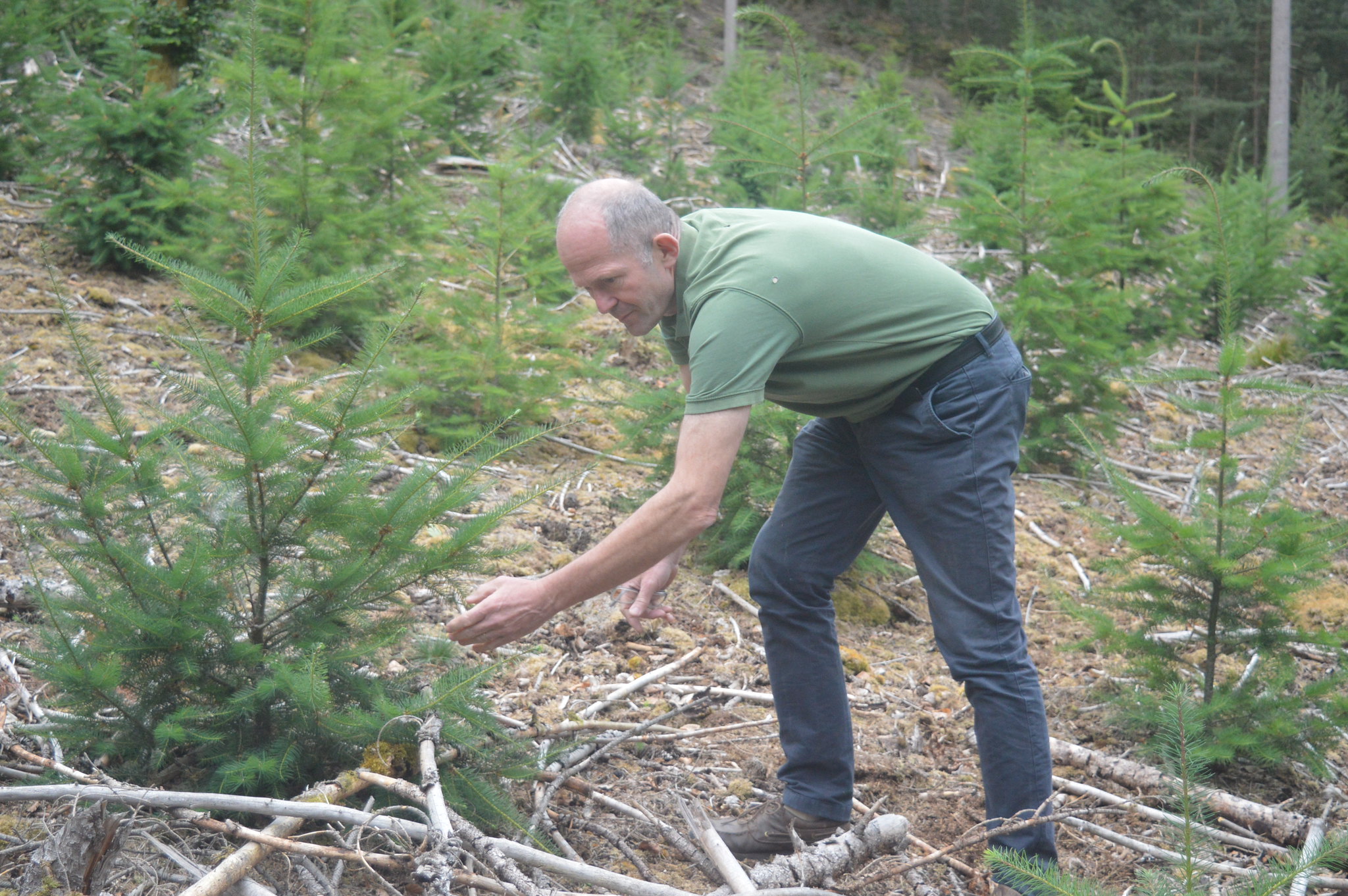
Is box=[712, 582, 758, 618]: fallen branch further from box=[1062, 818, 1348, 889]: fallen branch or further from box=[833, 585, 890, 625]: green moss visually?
box=[1062, 818, 1348, 889]: fallen branch

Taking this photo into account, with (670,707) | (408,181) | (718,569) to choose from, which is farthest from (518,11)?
(670,707)

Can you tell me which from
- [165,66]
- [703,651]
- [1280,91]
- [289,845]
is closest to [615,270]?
[289,845]

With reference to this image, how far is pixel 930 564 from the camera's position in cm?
273

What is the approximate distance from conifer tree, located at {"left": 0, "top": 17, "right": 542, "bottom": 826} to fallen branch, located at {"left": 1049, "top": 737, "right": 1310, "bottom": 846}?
2.10 meters

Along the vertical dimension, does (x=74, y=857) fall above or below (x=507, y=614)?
below

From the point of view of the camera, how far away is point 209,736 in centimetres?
243

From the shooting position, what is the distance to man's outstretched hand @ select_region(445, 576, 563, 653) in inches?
95.4

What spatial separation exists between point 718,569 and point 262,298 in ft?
9.99

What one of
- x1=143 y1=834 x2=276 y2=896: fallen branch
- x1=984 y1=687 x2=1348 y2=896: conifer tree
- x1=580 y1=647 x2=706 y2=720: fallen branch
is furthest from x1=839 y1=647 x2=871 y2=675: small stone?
x1=143 y1=834 x2=276 y2=896: fallen branch

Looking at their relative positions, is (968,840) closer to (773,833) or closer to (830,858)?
(830,858)

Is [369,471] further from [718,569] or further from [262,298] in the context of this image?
[718,569]

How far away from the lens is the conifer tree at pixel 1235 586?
347 cm

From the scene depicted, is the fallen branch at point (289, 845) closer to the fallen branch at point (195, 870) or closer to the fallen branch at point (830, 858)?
the fallen branch at point (195, 870)

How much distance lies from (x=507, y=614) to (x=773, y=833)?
3.87 ft
